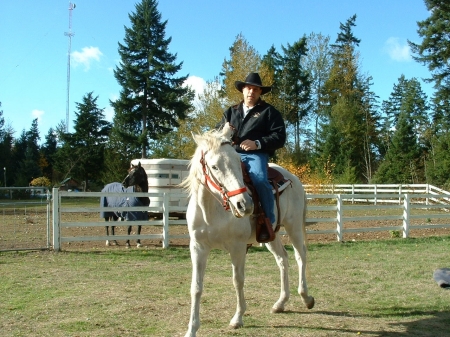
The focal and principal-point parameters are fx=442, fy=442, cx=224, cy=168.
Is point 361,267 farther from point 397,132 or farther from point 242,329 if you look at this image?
point 397,132

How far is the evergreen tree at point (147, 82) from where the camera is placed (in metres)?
37.5

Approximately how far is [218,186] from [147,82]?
114ft

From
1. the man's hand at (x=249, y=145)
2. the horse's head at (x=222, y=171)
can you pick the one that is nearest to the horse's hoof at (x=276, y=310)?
the horse's head at (x=222, y=171)

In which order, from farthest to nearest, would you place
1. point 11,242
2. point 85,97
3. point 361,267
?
point 85,97 → point 11,242 → point 361,267

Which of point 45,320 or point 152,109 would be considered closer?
point 45,320

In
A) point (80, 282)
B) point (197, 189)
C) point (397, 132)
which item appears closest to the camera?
point (197, 189)

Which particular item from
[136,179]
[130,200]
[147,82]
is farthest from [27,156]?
[130,200]

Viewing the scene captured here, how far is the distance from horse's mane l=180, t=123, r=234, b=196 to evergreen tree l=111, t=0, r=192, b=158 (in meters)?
33.3

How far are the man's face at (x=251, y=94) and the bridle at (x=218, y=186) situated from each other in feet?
3.83

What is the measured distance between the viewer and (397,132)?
123 ft

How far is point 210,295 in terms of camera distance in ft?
20.2

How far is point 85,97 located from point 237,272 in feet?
173

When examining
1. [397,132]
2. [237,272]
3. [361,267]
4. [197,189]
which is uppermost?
[397,132]

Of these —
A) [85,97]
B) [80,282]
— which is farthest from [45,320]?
[85,97]
